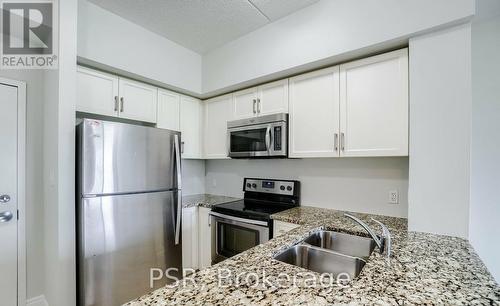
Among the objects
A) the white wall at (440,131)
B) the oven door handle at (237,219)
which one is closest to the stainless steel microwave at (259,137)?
the oven door handle at (237,219)

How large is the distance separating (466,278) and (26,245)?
3.08 metres

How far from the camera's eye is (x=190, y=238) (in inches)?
103

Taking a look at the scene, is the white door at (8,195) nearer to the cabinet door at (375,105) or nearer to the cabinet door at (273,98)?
the cabinet door at (273,98)

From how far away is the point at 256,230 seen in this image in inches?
85.4

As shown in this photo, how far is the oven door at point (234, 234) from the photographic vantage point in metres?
2.15

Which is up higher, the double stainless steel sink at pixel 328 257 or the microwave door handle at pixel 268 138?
the microwave door handle at pixel 268 138

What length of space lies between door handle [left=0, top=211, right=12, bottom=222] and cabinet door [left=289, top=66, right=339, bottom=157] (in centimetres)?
250

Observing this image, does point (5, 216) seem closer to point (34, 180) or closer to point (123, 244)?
point (34, 180)

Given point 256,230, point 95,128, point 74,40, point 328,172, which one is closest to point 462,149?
point 328,172

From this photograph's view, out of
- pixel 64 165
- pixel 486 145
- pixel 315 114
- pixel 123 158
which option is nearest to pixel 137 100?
pixel 123 158

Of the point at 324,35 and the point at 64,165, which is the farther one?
the point at 324,35

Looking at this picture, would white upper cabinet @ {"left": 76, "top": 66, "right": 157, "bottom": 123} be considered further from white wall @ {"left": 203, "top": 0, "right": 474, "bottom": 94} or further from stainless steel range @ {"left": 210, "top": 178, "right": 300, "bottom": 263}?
stainless steel range @ {"left": 210, "top": 178, "right": 300, "bottom": 263}

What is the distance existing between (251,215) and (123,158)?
1199 mm

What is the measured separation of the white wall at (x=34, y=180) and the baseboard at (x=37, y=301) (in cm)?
3
